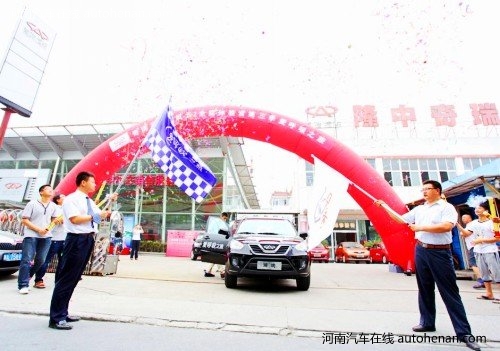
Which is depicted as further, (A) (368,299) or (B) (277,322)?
(A) (368,299)

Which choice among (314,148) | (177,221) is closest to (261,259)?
(314,148)

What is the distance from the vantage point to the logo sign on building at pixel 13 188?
21578 mm

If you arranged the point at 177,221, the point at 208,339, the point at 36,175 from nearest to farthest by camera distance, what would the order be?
the point at 208,339 → the point at 177,221 → the point at 36,175

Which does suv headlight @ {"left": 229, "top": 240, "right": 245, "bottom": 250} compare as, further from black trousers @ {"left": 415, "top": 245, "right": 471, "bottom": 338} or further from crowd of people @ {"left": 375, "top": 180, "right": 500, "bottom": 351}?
black trousers @ {"left": 415, "top": 245, "right": 471, "bottom": 338}

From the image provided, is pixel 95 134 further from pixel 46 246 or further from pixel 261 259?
pixel 261 259

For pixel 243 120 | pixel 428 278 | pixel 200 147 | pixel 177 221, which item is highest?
pixel 200 147

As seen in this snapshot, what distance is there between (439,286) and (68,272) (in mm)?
4283

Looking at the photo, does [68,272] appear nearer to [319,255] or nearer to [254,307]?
[254,307]

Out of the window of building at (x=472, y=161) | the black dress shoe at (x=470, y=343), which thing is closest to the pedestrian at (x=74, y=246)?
the black dress shoe at (x=470, y=343)

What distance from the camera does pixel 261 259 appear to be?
6324 mm

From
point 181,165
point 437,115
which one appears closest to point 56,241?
point 181,165

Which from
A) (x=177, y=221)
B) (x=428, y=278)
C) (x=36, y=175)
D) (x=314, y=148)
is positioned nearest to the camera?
(x=428, y=278)

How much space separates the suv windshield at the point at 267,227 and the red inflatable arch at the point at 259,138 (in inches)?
129

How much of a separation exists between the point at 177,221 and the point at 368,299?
1615 centimetres
